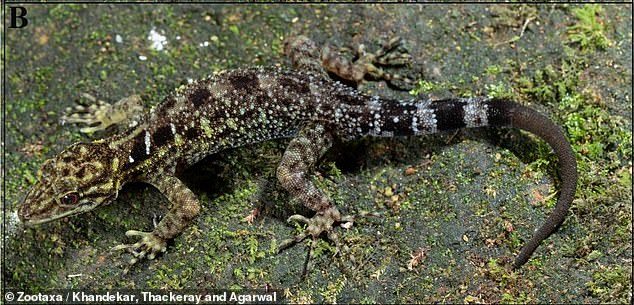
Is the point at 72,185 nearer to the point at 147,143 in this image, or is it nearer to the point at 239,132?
the point at 147,143

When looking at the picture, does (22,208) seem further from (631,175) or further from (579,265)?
(631,175)

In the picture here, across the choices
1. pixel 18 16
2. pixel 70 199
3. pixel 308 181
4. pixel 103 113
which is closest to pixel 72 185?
pixel 70 199

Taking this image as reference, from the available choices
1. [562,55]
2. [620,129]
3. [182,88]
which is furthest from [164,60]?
[620,129]

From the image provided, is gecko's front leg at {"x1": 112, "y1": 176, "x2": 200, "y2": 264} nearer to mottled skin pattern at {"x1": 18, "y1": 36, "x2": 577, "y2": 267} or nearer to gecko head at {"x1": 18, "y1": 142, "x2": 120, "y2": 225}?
mottled skin pattern at {"x1": 18, "y1": 36, "x2": 577, "y2": 267}

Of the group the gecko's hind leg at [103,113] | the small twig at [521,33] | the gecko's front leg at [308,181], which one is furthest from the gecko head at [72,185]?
the small twig at [521,33]

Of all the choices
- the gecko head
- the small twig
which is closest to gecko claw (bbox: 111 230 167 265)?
the gecko head

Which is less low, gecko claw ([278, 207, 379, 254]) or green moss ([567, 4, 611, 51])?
green moss ([567, 4, 611, 51])

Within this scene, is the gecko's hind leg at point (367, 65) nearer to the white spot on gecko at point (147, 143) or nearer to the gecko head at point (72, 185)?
the white spot on gecko at point (147, 143)
